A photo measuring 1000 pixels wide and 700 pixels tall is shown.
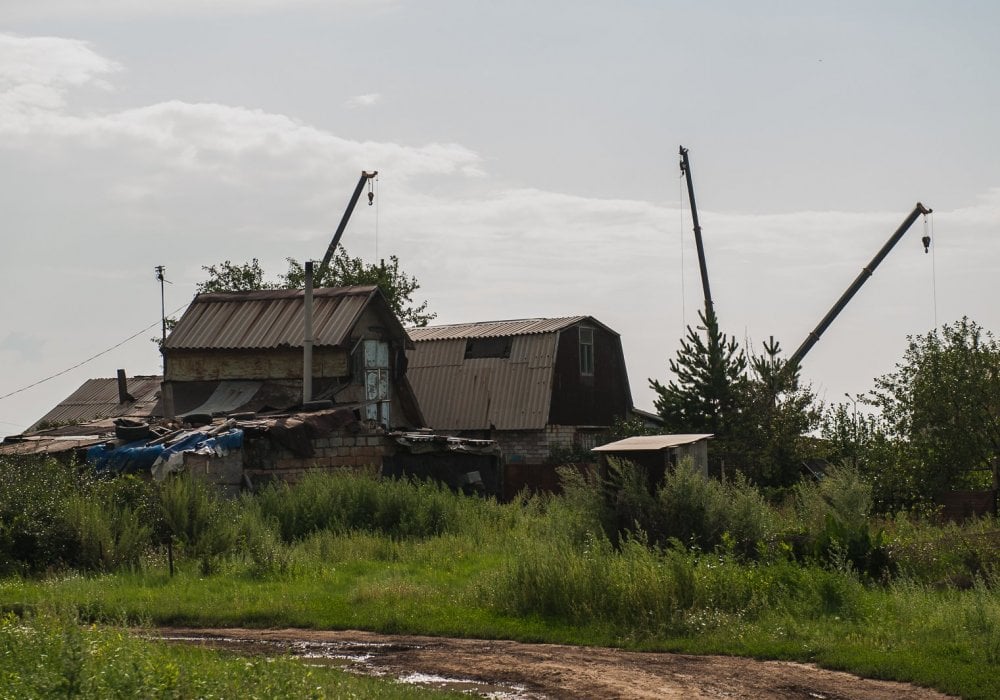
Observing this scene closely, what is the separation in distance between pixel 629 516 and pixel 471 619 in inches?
112

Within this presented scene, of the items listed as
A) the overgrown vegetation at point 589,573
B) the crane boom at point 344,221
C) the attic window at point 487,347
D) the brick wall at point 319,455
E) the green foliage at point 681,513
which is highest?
the crane boom at point 344,221

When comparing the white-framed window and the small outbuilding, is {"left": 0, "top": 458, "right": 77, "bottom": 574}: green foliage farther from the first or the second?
the white-framed window

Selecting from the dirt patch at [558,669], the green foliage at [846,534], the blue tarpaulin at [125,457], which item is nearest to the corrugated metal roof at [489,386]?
the blue tarpaulin at [125,457]

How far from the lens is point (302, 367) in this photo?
3172 cm

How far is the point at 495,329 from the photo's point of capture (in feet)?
137

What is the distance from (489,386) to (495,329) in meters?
2.84

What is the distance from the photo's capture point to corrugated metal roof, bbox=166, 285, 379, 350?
3164cm

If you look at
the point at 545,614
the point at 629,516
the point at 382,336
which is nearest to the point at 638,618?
the point at 545,614

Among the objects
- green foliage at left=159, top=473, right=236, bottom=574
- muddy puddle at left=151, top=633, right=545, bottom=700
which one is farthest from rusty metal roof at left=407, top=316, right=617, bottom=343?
muddy puddle at left=151, top=633, right=545, bottom=700

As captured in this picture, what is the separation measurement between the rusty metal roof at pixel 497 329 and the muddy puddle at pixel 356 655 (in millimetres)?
28053

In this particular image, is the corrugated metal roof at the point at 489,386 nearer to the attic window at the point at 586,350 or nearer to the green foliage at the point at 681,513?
the attic window at the point at 586,350

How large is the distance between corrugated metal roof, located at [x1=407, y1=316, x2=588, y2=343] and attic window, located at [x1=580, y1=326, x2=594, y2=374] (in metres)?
0.54

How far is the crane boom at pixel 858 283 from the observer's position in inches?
1665

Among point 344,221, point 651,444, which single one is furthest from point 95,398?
point 651,444
